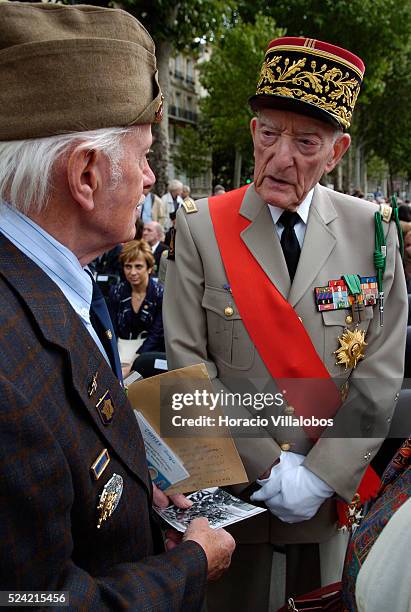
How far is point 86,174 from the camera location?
3.78ft

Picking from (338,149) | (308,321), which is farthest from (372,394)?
(338,149)

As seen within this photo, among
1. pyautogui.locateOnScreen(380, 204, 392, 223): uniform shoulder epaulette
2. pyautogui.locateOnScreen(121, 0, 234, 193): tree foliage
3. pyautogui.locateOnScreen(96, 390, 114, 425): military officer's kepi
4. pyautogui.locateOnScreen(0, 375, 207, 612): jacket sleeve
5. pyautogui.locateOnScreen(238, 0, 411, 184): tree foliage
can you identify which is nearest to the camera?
pyautogui.locateOnScreen(0, 375, 207, 612): jacket sleeve

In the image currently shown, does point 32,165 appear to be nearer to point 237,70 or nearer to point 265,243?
point 265,243

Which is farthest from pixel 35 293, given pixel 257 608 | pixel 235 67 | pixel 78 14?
pixel 235 67

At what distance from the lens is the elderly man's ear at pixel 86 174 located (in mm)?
1115

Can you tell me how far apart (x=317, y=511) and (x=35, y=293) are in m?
1.45

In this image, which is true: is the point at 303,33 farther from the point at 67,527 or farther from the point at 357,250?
the point at 67,527

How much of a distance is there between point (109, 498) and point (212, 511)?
57cm

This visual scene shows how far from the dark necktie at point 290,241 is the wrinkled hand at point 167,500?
87 cm

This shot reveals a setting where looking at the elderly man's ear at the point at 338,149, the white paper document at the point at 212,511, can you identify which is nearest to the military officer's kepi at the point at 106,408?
the white paper document at the point at 212,511

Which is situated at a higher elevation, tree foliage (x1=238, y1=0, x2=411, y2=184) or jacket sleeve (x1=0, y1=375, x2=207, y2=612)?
tree foliage (x1=238, y1=0, x2=411, y2=184)

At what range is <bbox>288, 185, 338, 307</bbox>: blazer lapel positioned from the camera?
197 cm

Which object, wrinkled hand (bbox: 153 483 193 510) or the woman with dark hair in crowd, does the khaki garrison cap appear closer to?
wrinkled hand (bbox: 153 483 193 510)

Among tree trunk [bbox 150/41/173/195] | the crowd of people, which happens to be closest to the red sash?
the crowd of people
